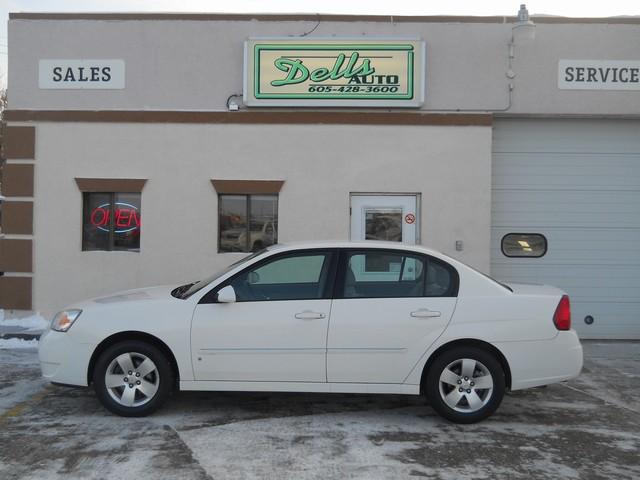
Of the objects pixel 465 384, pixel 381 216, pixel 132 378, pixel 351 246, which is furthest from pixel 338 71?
pixel 132 378

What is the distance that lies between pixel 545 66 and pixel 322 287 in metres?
6.29

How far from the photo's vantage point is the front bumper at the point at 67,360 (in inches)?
227

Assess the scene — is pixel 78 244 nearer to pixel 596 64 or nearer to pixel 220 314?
pixel 220 314

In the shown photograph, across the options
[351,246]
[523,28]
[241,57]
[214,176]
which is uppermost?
[523,28]

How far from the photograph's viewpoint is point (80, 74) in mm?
10219

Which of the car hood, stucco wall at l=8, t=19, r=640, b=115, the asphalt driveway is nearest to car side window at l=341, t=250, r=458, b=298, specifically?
the asphalt driveway

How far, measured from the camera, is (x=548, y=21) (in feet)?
33.2

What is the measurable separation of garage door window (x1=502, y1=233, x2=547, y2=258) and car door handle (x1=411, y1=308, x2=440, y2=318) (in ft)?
16.7

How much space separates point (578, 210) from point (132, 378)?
24.8 feet

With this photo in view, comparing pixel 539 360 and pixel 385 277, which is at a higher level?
pixel 385 277

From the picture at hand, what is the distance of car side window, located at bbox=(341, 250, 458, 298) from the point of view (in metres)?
5.87

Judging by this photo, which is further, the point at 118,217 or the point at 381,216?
the point at 118,217

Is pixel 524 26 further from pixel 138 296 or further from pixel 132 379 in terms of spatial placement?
pixel 132 379

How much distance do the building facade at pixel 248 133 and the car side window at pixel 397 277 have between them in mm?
4133
